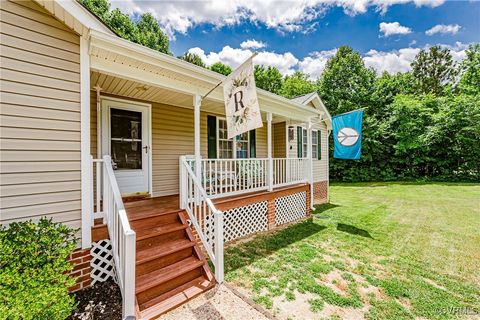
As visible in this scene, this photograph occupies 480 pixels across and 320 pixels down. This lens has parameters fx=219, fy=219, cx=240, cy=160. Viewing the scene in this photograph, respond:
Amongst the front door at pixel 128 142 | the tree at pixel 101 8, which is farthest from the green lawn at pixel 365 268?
the tree at pixel 101 8

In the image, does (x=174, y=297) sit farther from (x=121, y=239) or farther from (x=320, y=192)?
(x=320, y=192)

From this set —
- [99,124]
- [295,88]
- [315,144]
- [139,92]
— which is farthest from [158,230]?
[295,88]

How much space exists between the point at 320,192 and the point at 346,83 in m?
13.4

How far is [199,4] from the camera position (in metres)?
6.23

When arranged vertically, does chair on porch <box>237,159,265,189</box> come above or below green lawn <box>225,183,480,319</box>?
above

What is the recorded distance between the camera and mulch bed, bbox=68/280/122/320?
2631 mm

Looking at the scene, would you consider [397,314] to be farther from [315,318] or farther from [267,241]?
Result: [267,241]

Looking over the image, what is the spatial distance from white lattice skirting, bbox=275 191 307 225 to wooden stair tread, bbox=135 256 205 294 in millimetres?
3577

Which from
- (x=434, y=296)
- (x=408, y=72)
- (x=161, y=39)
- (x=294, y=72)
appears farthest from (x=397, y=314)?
(x=294, y=72)

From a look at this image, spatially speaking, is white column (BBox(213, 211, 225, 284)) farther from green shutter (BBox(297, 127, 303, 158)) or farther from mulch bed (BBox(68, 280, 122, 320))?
green shutter (BBox(297, 127, 303, 158))

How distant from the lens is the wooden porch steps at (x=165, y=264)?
2.88 meters

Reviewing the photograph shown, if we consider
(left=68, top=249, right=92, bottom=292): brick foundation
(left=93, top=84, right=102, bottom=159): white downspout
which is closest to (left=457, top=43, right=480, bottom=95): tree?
(left=93, top=84, right=102, bottom=159): white downspout

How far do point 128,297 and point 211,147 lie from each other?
15.6 ft

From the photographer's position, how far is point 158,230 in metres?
3.73
